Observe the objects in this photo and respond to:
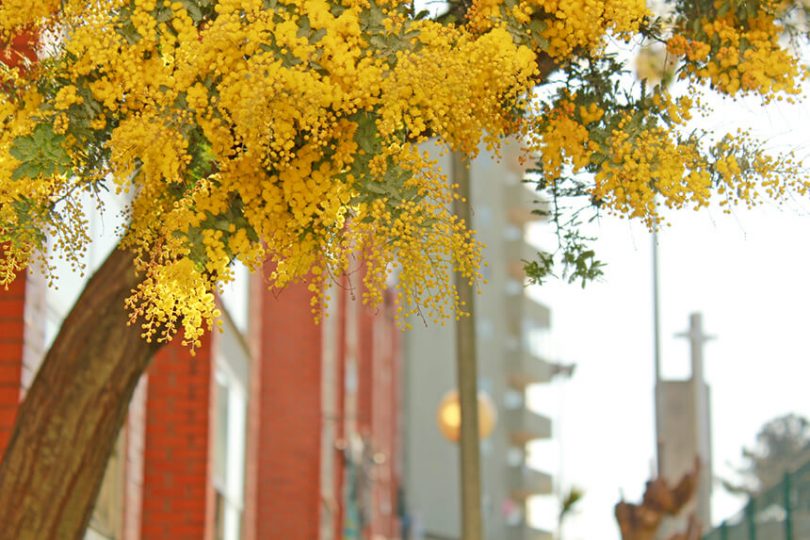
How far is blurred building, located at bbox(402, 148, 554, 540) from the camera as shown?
83688 millimetres

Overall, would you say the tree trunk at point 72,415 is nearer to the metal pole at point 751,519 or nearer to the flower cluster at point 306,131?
the flower cluster at point 306,131

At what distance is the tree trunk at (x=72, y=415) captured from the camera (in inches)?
373

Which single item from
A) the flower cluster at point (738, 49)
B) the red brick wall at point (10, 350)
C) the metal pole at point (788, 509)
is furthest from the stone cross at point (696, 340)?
the flower cluster at point (738, 49)

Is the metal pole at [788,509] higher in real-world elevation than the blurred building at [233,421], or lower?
lower

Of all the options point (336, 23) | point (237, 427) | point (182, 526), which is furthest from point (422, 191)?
point (237, 427)

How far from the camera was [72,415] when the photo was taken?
955cm

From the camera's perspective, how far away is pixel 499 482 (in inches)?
3612

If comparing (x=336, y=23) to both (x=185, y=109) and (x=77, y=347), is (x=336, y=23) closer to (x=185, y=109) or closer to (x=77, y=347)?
(x=185, y=109)

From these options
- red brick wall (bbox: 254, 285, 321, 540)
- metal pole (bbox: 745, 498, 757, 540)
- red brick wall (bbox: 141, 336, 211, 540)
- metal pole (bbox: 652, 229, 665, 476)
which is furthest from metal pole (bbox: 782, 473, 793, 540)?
red brick wall (bbox: 254, 285, 321, 540)

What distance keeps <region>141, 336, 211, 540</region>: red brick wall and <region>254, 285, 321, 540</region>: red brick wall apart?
498 inches

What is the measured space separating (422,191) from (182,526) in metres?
11.4

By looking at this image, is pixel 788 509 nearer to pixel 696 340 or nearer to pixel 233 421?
pixel 696 340

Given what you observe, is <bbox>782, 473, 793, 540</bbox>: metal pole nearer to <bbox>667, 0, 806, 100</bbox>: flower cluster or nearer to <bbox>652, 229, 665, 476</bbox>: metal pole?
<bbox>652, 229, 665, 476</bbox>: metal pole

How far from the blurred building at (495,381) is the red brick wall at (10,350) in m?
68.8
